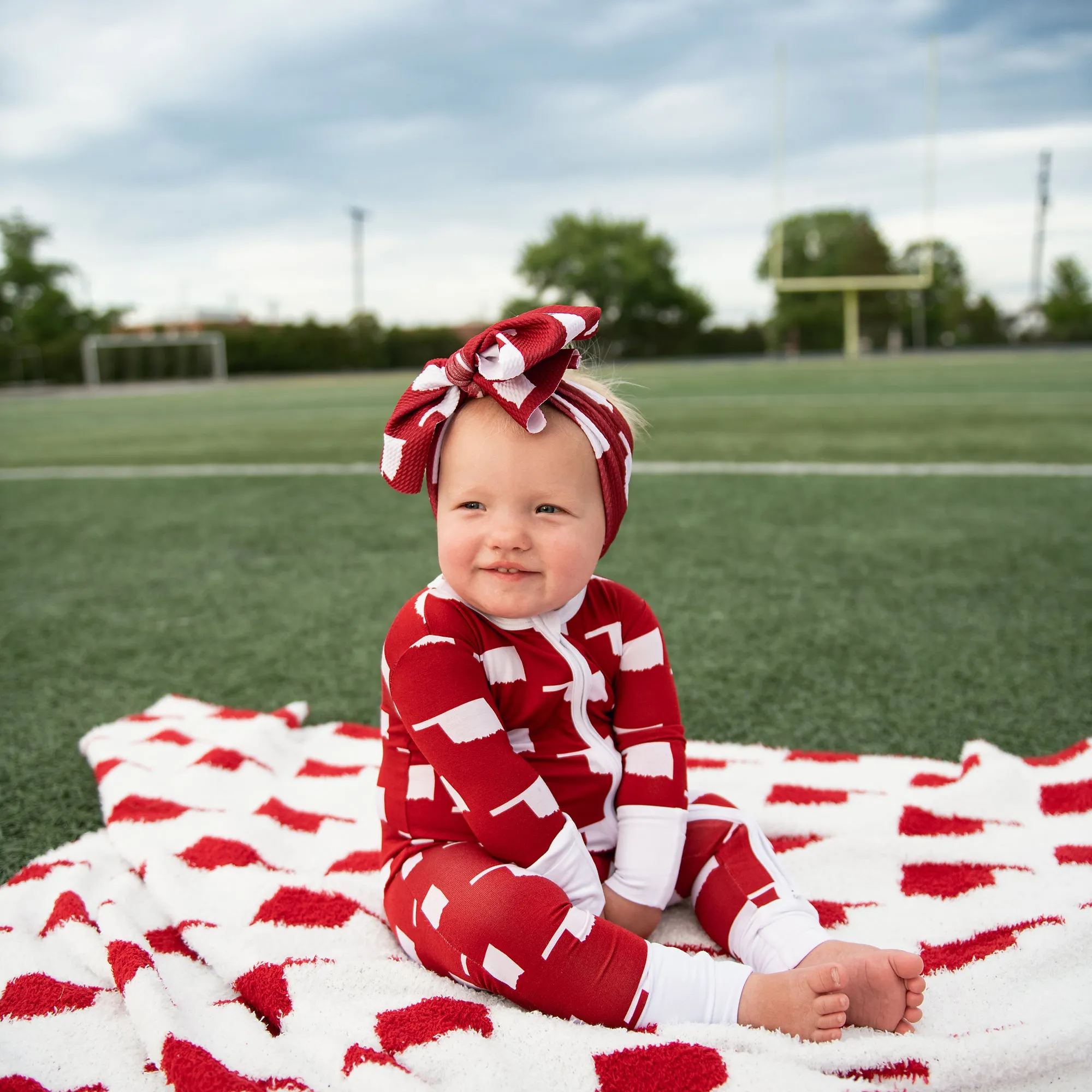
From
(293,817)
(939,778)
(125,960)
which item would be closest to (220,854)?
(293,817)

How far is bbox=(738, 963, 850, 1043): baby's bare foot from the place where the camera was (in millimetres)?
977

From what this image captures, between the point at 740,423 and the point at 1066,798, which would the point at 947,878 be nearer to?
the point at 1066,798

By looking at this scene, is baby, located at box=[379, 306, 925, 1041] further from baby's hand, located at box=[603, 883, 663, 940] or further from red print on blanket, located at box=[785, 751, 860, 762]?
red print on blanket, located at box=[785, 751, 860, 762]

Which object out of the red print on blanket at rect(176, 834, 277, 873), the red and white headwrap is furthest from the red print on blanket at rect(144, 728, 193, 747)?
the red and white headwrap

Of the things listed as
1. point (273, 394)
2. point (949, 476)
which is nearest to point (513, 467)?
point (949, 476)

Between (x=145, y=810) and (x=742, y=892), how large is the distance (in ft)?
3.12

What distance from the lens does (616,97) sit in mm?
31656

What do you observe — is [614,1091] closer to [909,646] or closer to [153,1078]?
[153,1078]

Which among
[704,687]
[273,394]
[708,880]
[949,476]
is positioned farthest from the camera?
[273,394]

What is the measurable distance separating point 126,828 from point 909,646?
1.72m

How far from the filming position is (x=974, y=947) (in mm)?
1159

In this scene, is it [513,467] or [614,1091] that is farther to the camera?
[513,467]

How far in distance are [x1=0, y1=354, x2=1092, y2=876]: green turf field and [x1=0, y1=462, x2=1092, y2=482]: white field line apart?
19cm

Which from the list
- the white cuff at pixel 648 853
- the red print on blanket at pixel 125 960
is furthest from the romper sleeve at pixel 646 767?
the red print on blanket at pixel 125 960
